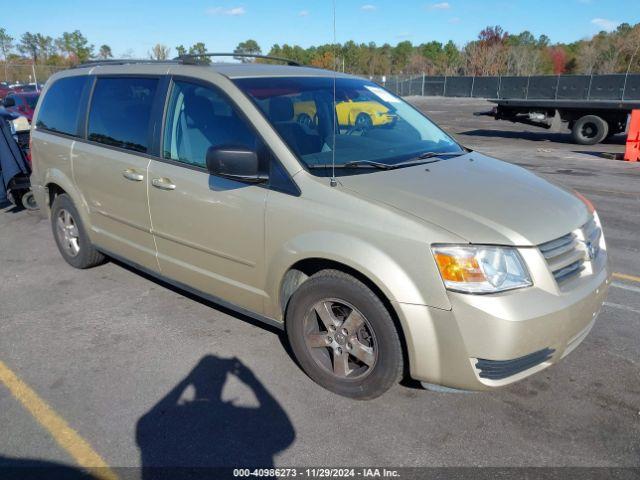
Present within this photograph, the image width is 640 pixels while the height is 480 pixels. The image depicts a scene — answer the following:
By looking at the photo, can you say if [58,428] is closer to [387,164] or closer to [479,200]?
[387,164]

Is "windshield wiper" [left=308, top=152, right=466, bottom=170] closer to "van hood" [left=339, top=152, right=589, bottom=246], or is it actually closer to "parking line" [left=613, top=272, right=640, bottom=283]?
"van hood" [left=339, top=152, right=589, bottom=246]

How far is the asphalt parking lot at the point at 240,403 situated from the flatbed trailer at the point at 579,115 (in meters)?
12.5

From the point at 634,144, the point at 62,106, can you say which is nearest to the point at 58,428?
the point at 62,106

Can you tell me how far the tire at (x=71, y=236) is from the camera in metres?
5.03

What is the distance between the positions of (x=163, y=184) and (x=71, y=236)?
2.05 meters

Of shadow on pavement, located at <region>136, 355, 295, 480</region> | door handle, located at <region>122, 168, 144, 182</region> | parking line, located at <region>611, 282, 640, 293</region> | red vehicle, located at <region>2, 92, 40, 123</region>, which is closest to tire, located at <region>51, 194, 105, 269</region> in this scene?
door handle, located at <region>122, 168, 144, 182</region>

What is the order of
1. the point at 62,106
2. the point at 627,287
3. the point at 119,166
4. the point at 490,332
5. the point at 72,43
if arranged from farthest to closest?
the point at 72,43
the point at 62,106
the point at 627,287
the point at 119,166
the point at 490,332

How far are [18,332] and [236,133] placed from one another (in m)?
2.34

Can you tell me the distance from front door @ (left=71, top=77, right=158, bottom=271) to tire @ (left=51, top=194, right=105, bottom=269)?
12.5 inches

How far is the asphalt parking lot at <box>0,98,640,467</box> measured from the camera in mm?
2709

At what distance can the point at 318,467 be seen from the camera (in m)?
2.61

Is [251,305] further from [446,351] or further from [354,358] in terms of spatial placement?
[446,351]

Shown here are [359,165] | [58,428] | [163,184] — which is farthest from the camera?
[163,184]

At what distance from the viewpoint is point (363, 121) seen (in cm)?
388
